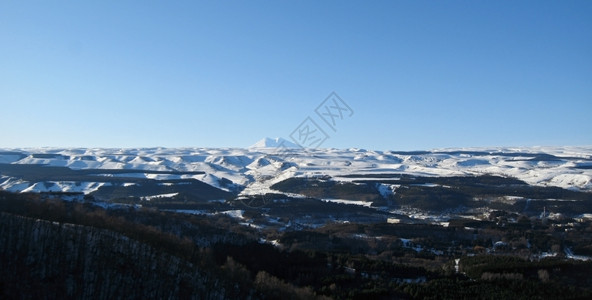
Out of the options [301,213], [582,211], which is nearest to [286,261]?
[301,213]

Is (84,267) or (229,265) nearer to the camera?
(84,267)

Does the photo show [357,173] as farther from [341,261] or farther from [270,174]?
[341,261]

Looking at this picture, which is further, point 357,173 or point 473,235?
point 357,173

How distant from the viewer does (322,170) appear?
651ft

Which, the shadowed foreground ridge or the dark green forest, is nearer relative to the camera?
the shadowed foreground ridge

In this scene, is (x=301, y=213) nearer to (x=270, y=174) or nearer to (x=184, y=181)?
(x=184, y=181)

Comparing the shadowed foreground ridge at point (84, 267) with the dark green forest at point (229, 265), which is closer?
the shadowed foreground ridge at point (84, 267)

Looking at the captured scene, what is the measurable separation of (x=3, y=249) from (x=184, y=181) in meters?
122

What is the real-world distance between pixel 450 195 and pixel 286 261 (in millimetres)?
88467

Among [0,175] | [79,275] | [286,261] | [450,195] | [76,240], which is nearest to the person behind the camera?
[79,275]

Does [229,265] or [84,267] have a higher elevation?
[84,267]

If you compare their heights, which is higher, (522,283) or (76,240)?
(76,240)

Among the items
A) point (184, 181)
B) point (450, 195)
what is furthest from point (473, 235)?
point (184, 181)

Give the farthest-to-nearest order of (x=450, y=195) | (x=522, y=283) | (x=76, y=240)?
(x=450, y=195) → (x=522, y=283) → (x=76, y=240)
